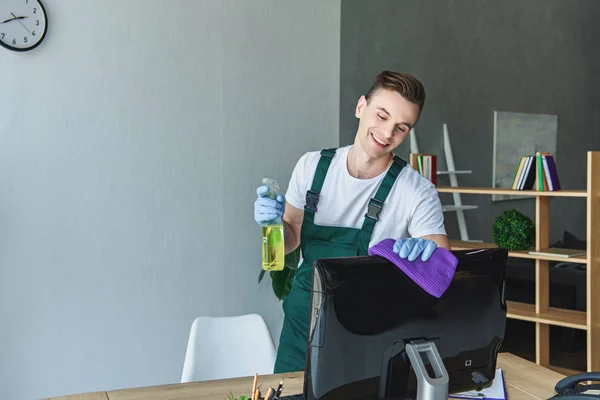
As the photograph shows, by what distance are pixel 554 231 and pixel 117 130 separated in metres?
4.42

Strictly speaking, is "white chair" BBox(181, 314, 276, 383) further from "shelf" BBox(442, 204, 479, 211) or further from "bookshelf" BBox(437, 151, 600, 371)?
"shelf" BBox(442, 204, 479, 211)

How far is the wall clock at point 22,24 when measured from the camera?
2998mm

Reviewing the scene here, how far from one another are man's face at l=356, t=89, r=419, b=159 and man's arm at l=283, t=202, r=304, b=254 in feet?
1.32

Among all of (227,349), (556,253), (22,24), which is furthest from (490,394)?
(22,24)

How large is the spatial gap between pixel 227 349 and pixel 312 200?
2.05 ft

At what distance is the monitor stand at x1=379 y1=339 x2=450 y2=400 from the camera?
3.86ft

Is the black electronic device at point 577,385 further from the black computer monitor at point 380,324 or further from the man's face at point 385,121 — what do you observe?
the man's face at point 385,121

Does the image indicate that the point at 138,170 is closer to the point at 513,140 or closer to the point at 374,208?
the point at 374,208

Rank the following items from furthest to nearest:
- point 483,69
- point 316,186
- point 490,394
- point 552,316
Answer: point 483,69, point 552,316, point 316,186, point 490,394

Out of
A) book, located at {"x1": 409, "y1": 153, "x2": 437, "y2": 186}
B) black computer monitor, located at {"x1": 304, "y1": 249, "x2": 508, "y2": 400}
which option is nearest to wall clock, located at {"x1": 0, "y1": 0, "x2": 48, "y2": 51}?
book, located at {"x1": 409, "y1": 153, "x2": 437, "y2": 186}

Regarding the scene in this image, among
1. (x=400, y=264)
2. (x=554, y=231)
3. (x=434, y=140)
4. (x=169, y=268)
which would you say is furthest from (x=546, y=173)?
(x=554, y=231)

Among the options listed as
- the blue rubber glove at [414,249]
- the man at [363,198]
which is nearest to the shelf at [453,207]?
the man at [363,198]

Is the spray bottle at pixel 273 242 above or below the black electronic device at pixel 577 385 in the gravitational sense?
above

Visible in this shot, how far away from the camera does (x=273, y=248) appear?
6.56ft
